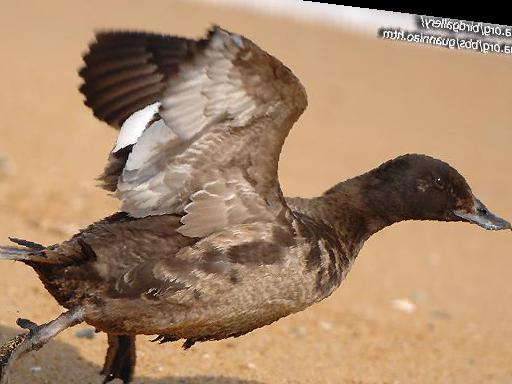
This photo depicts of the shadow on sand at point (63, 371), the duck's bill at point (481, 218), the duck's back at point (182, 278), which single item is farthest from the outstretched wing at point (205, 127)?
the shadow on sand at point (63, 371)

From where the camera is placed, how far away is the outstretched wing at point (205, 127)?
185 inches

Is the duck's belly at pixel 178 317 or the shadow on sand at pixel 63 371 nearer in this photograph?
the duck's belly at pixel 178 317

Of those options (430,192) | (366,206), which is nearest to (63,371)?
(366,206)

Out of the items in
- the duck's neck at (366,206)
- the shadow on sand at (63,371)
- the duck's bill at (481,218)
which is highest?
the duck's neck at (366,206)

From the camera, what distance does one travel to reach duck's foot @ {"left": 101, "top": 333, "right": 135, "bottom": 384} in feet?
19.5

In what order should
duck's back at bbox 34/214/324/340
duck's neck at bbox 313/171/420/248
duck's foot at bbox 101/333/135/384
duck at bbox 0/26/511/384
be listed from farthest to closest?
1. duck's foot at bbox 101/333/135/384
2. duck's neck at bbox 313/171/420/248
3. duck's back at bbox 34/214/324/340
4. duck at bbox 0/26/511/384

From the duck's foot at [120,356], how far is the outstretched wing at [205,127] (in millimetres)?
1207

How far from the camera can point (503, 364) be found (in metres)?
7.94

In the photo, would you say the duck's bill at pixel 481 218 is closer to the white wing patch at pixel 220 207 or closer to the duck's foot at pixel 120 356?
the white wing patch at pixel 220 207

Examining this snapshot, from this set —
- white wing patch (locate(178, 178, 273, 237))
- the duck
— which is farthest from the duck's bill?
white wing patch (locate(178, 178, 273, 237))

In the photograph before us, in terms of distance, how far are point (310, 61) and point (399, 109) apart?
2.19 m

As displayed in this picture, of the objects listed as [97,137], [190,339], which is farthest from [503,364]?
[97,137]

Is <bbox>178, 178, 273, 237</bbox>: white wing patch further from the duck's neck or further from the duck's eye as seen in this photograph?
the duck's eye

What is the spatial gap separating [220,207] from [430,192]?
124 centimetres
